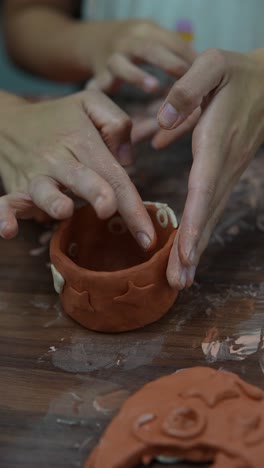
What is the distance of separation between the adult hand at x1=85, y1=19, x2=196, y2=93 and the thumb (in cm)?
33

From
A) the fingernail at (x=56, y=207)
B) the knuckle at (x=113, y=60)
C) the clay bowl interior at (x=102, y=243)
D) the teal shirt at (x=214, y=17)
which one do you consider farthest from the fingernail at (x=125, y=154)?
the teal shirt at (x=214, y=17)

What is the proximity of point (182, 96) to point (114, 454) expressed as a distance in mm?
522

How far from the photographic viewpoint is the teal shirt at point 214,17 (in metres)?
1.57

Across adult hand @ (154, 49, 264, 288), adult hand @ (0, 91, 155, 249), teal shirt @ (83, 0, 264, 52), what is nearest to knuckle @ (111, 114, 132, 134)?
adult hand @ (0, 91, 155, 249)

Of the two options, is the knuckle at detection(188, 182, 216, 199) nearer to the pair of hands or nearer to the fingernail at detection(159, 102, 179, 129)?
the pair of hands

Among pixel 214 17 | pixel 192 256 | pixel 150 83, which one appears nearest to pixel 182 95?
pixel 192 256

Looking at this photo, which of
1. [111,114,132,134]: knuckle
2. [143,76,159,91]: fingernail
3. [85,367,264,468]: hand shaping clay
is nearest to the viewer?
[85,367,264,468]: hand shaping clay

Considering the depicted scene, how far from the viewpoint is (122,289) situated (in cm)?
83

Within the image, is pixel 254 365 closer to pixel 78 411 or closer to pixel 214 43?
pixel 78 411

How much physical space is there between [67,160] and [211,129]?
237mm

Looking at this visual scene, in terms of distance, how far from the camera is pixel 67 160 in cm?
92

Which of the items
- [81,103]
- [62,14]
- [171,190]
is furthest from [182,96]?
[62,14]

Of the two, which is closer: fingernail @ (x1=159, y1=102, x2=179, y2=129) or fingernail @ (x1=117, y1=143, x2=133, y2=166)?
fingernail @ (x1=159, y1=102, x2=179, y2=129)

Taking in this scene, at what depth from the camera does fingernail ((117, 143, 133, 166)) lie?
104cm
